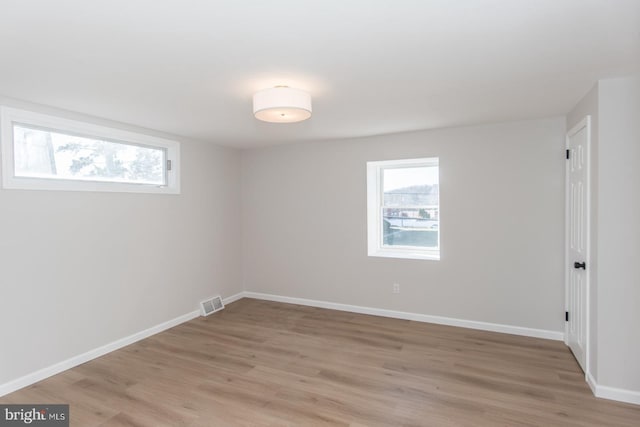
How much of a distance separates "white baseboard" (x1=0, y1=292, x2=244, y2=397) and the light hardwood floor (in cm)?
8

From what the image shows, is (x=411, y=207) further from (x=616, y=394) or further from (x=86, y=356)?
(x=86, y=356)

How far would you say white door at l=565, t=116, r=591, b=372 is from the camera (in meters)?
2.89

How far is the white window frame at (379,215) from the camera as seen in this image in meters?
4.47

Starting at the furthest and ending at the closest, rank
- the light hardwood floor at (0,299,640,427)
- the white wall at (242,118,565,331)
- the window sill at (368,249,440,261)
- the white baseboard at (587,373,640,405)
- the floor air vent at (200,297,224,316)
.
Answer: the floor air vent at (200,297,224,316) → the window sill at (368,249,440,261) → the white wall at (242,118,565,331) → the white baseboard at (587,373,640,405) → the light hardwood floor at (0,299,640,427)

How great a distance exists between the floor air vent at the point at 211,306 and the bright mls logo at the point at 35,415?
2.11 metres

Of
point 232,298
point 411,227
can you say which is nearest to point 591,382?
point 411,227

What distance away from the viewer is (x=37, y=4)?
154 centimetres

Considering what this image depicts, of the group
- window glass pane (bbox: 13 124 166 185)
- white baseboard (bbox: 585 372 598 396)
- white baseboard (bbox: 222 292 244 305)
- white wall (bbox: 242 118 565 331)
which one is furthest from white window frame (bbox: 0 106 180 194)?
white baseboard (bbox: 585 372 598 396)

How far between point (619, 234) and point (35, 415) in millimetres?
4437

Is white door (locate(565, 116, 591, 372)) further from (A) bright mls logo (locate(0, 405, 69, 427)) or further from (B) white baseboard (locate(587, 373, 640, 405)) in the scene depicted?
(A) bright mls logo (locate(0, 405, 69, 427))

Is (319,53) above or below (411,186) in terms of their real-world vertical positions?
above

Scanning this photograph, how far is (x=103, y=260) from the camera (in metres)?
3.52

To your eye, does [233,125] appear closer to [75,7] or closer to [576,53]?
[75,7]

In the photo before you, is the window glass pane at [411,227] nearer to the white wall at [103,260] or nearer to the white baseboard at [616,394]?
the white baseboard at [616,394]
